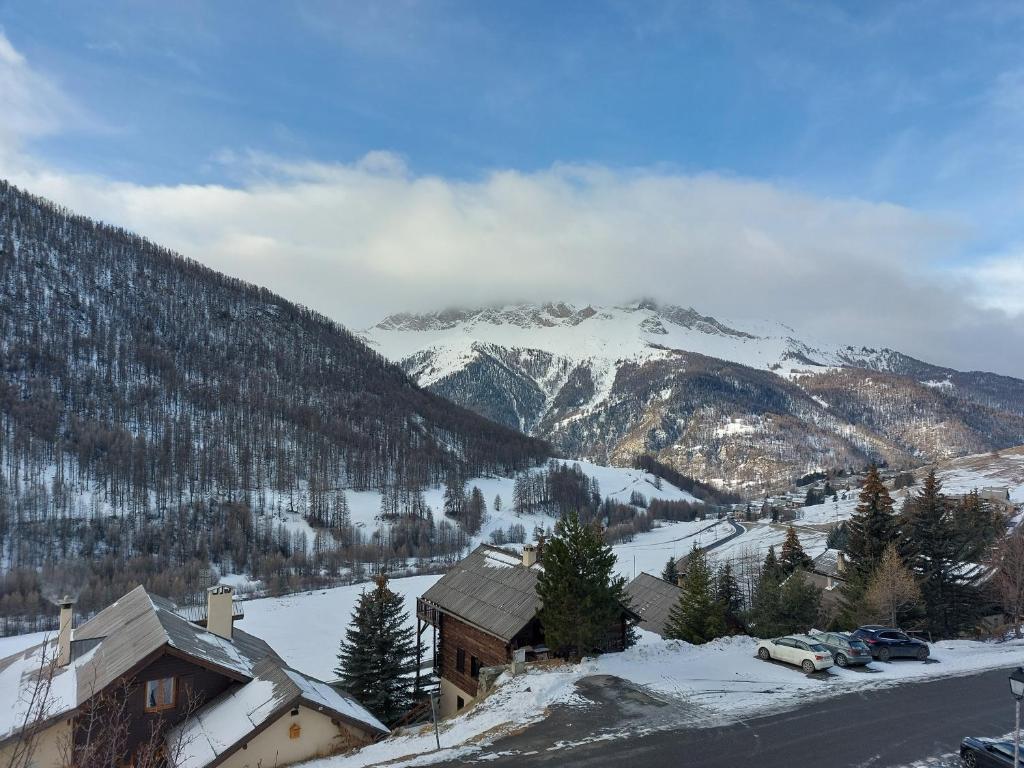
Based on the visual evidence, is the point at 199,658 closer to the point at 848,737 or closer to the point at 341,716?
the point at 341,716

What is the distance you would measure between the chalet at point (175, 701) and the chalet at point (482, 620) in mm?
7022

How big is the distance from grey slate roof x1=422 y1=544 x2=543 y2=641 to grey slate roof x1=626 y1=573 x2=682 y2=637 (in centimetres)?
1886

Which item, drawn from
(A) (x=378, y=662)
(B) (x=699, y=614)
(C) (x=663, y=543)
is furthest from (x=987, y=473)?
(A) (x=378, y=662)

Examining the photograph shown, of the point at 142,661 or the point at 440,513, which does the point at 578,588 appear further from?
the point at 440,513

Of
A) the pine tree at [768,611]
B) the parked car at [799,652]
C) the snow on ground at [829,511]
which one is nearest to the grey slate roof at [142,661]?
the parked car at [799,652]

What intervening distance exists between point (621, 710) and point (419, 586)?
75857 millimetres

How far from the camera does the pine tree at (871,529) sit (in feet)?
130

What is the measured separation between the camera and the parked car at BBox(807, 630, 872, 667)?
78.5ft

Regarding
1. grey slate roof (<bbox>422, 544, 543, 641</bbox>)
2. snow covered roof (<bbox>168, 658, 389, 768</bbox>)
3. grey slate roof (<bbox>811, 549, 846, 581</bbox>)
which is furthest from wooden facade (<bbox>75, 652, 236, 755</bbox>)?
grey slate roof (<bbox>811, 549, 846, 581</bbox>)

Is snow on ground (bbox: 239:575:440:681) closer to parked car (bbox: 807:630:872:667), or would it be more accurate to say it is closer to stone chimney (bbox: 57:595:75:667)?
stone chimney (bbox: 57:595:75:667)

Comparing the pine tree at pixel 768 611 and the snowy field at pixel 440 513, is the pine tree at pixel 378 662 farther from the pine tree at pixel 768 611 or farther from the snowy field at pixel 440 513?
the snowy field at pixel 440 513

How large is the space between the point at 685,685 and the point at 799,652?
17.7 feet

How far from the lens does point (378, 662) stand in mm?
30688

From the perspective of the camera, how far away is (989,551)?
52.8 metres
